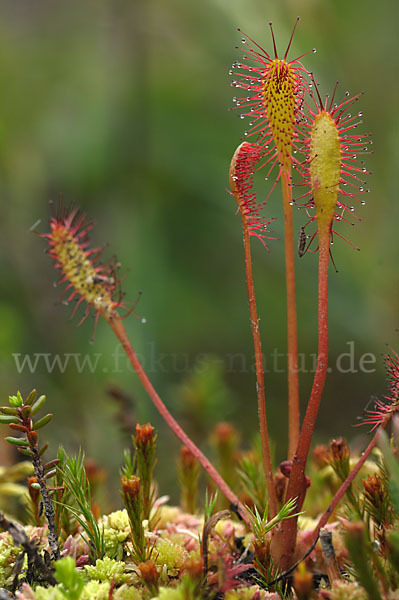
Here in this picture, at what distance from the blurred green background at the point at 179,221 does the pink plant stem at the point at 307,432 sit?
0.96 meters

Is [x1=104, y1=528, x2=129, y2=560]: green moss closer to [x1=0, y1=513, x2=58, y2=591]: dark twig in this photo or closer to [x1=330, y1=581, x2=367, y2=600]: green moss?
[x1=0, y1=513, x2=58, y2=591]: dark twig

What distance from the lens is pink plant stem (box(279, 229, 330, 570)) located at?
0.80 m

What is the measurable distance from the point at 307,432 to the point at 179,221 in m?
2.23

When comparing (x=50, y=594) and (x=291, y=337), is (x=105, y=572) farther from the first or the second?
(x=291, y=337)

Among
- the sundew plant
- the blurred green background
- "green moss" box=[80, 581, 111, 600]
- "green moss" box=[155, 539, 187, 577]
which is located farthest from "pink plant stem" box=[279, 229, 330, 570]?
the blurred green background

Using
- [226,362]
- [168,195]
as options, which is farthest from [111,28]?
[226,362]

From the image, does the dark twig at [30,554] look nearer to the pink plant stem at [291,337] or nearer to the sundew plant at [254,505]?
the sundew plant at [254,505]

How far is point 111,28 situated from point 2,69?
1.18 meters

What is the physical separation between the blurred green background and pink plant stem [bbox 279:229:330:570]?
37.8 inches

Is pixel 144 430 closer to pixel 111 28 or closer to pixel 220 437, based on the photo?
pixel 220 437

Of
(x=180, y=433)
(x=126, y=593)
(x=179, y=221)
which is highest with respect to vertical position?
(x=179, y=221)

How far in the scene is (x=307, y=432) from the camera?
0.80 meters

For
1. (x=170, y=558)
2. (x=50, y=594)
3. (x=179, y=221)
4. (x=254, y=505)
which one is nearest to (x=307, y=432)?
(x=254, y=505)

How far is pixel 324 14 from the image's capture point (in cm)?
232
